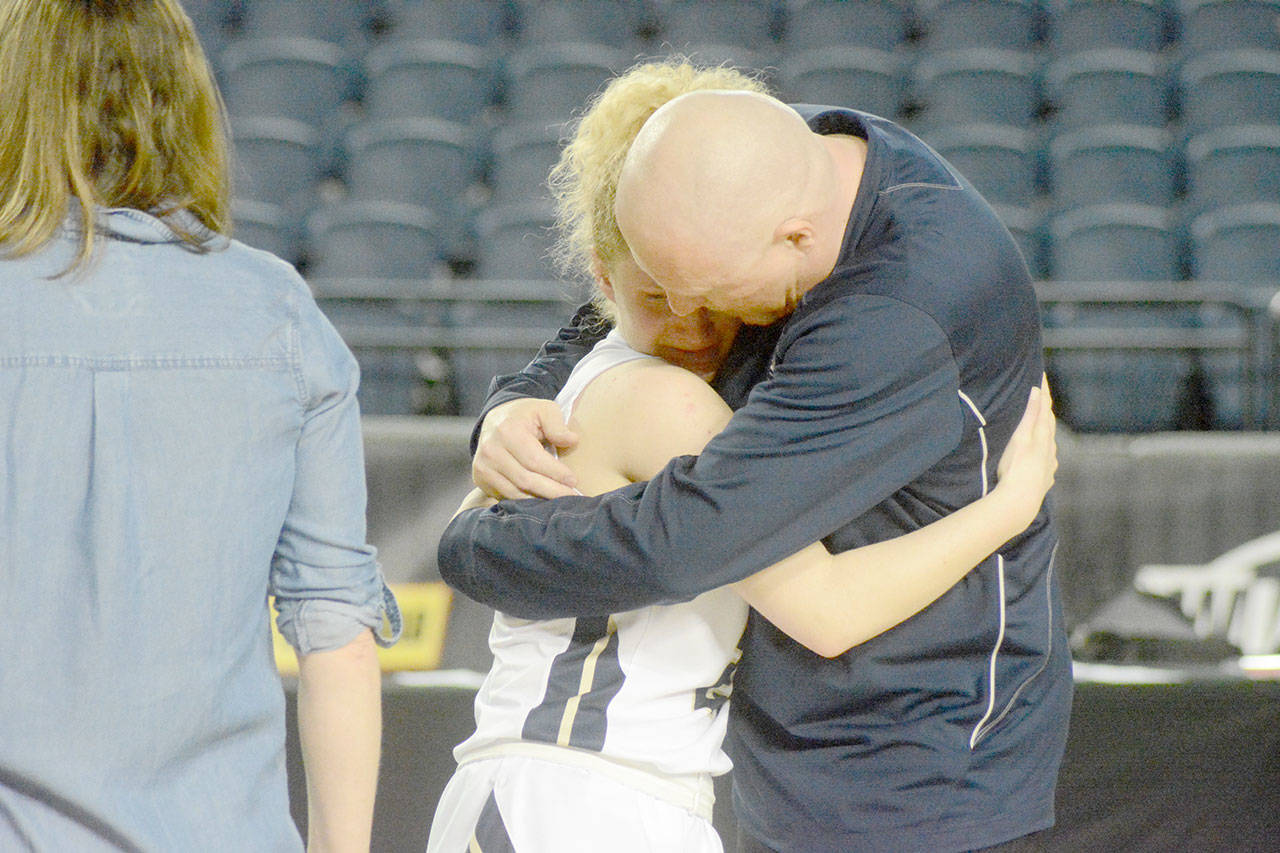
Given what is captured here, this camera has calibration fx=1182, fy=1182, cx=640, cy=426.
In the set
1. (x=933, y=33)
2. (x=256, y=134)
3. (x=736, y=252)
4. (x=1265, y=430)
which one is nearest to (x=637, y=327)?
(x=736, y=252)

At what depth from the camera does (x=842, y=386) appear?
114 centimetres

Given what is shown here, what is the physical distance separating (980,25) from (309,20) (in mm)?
3383

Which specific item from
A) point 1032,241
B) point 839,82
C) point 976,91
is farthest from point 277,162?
point 1032,241

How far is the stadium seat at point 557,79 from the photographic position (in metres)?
5.56

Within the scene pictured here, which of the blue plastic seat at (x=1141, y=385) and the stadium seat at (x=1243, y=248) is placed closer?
the blue plastic seat at (x=1141, y=385)

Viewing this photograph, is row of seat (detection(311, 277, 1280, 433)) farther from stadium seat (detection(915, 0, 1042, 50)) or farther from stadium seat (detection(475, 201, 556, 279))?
stadium seat (detection(915, 0, 1042, 50))

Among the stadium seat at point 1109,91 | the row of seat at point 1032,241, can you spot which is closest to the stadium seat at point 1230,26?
the stadium seat at point 1109,91

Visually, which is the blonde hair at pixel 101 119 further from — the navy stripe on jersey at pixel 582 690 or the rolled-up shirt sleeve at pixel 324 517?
the navy stripe on jersey at pixel 582 690

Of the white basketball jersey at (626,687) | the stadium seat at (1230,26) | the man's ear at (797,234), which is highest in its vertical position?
the stadium seat at (1230,26)

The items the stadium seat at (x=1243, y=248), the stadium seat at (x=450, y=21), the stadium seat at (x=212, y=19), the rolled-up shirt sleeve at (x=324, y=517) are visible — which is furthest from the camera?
the stadium seat at (x=212, y=19)

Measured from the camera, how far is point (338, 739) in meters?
1.10

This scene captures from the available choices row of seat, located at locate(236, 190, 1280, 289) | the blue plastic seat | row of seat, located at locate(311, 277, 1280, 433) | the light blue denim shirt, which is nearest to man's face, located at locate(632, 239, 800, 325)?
the light blue denim shirt

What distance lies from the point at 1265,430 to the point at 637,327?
3.27 m

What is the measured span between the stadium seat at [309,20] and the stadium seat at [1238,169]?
4169 millimetres
